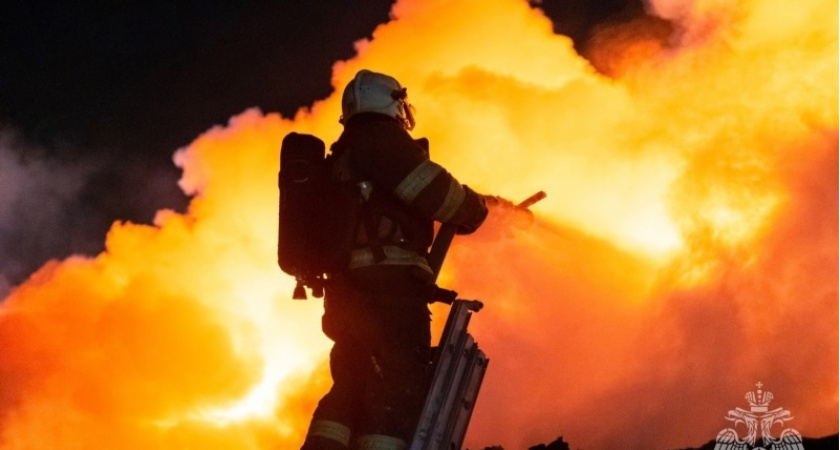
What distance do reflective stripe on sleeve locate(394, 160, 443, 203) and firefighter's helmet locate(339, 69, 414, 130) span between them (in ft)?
2.06

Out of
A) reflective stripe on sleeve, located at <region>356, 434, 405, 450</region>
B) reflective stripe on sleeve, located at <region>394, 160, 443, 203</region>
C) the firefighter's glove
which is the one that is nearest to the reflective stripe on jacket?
reflective stripe on sleeve, located at <region>394, 160, 443, 203</region>

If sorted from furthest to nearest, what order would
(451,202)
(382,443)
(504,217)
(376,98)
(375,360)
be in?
(504,217) < (376,98) < (451,202) < (375,360) < (382,443)

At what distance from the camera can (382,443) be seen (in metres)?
4.49

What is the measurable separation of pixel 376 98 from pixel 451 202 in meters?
0.85

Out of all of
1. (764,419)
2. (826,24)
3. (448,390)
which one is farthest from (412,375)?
(826,24)

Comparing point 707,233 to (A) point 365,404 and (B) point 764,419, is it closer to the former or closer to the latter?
(B) point 764,419

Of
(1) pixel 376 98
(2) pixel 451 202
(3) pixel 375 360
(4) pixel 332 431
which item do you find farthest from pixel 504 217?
(4) pixel 332 431

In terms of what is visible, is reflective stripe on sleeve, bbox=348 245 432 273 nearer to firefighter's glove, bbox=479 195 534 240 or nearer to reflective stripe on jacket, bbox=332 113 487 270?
reflective stripe on jacket, bbox=332 113 487 270

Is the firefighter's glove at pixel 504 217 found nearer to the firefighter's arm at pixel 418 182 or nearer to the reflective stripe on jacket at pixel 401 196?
the reflective stripe on jacket at pixel 401 196

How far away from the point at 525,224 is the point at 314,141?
1641 millimetres

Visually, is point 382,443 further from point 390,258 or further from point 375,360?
point 390,258

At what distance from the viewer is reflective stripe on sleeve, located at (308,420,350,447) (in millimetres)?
4727

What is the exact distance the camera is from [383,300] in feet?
15.7

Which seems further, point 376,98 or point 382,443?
point 376,98
